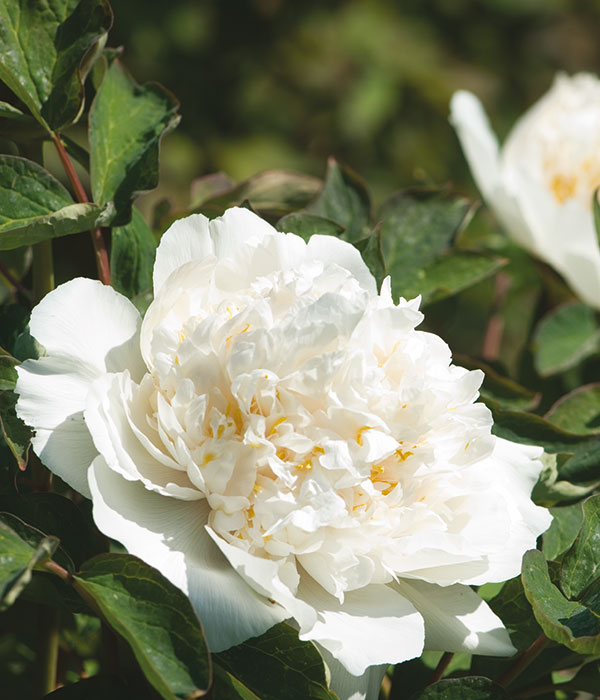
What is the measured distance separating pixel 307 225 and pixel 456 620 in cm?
30

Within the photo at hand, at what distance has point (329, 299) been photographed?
49 centimetres

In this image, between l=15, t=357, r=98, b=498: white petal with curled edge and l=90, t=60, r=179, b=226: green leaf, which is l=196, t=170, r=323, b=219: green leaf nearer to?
l=90, t=60, r=179, b=226: green leaf

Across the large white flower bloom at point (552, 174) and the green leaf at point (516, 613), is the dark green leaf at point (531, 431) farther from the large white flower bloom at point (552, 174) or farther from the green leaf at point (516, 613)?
the large white flower bloom at point (552, 174)

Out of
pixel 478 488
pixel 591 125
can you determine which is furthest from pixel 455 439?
pixel 591 125

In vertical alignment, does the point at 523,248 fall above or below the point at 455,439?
below

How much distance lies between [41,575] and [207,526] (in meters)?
0.14

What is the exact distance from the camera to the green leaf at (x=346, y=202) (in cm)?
76

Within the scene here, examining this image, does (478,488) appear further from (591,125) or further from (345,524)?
(591,125)

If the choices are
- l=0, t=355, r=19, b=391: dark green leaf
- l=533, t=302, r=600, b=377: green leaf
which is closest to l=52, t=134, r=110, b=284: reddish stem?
Answer: l=0, t=355, r=19, b=391: dark green leaf

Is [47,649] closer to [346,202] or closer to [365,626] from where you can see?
[365,626]

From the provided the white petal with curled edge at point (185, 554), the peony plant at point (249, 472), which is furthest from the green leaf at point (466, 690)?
the white petal with curled edge at point (185, 554)

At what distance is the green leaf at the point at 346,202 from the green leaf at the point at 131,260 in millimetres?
173

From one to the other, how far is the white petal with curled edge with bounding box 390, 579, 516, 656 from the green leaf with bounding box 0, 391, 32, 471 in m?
0.23

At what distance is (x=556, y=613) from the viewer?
1.74 ft
